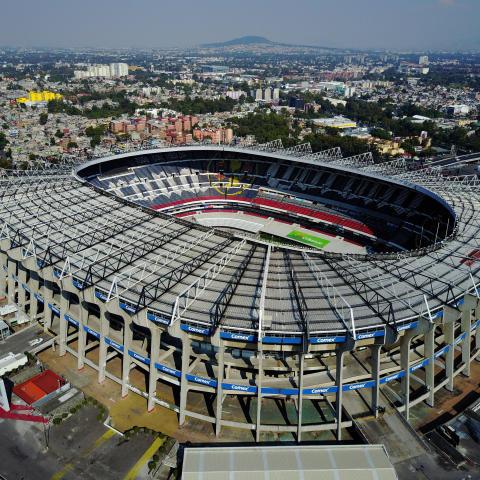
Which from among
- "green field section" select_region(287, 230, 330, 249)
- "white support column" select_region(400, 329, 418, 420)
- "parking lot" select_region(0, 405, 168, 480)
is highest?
"white support column" select_region(400, 329, 418, 420)

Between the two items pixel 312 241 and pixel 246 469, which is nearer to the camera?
pixel 246 469

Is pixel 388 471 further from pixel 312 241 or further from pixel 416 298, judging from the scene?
pixel 312 241

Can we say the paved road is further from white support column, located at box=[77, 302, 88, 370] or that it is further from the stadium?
white support column, located at box=[77, 302, 88, 370]

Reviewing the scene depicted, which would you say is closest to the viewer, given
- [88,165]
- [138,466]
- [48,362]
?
[138,466]

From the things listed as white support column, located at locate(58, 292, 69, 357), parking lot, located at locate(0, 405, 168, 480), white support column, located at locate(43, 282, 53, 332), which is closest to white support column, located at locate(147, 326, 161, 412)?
parking lot, located at locate(0, 405, 168, 480)

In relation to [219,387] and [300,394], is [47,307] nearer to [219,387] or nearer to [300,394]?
[219,387]

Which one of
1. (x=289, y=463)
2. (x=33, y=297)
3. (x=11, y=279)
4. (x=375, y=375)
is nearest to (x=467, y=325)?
(x=375, y=375)

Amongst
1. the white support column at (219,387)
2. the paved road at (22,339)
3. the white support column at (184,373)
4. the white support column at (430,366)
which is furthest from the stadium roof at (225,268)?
the paved road at (22,339)

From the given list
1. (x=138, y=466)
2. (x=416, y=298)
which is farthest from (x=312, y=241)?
(x=138, y=466)
